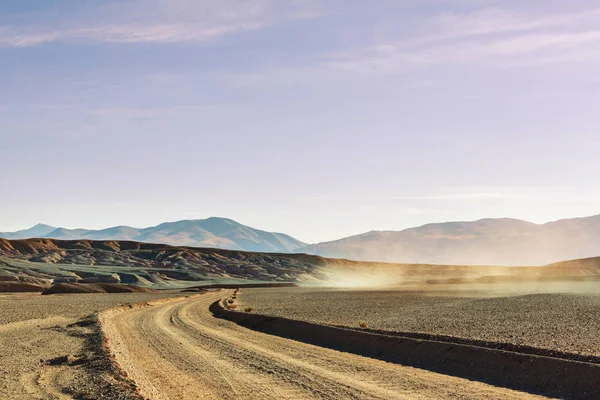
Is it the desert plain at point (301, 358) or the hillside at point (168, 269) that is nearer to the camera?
the desert plain at point (301, 358)

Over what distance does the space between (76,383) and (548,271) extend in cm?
18026

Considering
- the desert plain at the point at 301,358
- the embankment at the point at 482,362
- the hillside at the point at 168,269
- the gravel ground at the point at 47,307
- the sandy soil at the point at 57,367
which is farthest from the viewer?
the hillside at the point at 168,269

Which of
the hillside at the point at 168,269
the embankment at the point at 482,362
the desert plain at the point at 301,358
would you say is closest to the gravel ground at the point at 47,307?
the desert plain at the point at 301,358

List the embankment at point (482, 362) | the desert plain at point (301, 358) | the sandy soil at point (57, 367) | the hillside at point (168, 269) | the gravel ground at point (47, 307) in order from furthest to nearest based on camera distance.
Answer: the hillside at point (168, 269) → the gravel ground at point (47, 307) → the embankment at point (482, 362) → the desert plain at point (301, 358) → the sandy soil at point (57, 367)

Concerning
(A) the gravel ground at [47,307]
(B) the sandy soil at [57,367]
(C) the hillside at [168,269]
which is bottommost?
(A) the gravel ground at [47,307]

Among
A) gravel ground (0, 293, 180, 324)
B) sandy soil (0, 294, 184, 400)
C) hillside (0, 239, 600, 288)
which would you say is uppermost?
hillside (0, 239, 600, 288)

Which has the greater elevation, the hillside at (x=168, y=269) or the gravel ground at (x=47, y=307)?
the hillside at (x=168, y=269)

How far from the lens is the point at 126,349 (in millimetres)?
22047

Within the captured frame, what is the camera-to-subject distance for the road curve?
44.8 feet

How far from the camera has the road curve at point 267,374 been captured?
44.8 feet

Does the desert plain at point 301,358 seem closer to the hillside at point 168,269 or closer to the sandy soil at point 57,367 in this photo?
the sandy soil at point 57,367

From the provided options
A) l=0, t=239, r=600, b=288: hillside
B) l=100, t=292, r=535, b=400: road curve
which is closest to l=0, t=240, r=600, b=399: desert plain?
l=100, t=292, r=535, b=400: road curve

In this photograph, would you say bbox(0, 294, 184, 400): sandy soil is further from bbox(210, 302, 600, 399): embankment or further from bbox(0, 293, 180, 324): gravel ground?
bbox(0, 293, 180, 324): gravel ground

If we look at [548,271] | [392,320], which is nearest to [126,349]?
[392,320]
